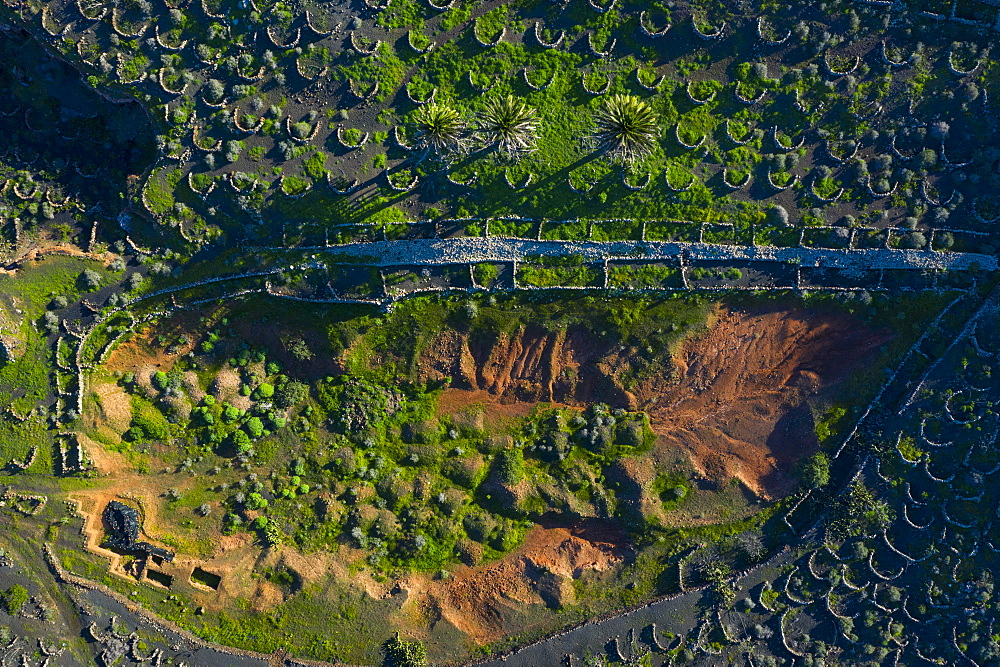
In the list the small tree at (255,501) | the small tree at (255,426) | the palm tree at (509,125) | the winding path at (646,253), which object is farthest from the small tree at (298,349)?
the palm tree at (509,125)

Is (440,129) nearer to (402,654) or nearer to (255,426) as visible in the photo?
(255,426)

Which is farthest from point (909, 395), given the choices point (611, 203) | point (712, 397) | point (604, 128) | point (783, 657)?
point (604, 128)

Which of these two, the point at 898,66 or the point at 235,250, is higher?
the point at 898,66

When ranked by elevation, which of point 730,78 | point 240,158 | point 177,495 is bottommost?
point 177,495

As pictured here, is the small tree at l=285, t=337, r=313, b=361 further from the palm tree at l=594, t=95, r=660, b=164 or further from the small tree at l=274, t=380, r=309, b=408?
the palm tree at l=594, t=95, r=660, b=164

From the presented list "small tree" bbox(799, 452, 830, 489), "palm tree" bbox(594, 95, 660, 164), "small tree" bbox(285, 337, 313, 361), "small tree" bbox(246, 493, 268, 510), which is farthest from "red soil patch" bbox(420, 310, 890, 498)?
"small tree" bbox(246, 493, 268, 510)

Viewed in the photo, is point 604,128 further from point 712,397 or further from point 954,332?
point 954,332
